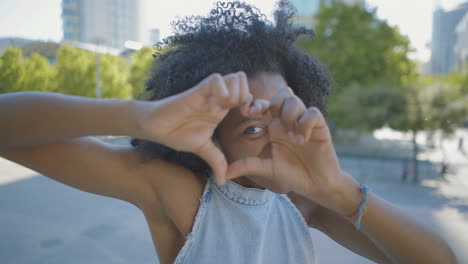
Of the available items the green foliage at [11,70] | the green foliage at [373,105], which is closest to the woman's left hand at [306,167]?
the green foliage at [11,70]

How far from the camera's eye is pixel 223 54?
3.68 feet

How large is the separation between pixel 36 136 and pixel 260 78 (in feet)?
2.14

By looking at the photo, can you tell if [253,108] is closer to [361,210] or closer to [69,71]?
[361,210]

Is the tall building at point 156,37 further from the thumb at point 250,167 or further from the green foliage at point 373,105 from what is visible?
the green foliage at point 373,105

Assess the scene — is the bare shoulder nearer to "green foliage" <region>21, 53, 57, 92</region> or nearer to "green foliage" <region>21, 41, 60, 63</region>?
"green foliage" <region>21, 53, 57, 92</region>

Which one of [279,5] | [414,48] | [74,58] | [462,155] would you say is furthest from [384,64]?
[279,5]

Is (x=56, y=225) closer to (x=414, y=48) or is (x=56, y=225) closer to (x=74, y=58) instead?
(x=74, y=58)

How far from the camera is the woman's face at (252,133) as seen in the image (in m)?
0.98

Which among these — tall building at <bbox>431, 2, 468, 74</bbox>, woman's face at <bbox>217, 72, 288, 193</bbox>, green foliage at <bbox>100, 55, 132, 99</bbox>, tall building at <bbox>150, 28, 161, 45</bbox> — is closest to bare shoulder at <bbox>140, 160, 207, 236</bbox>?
woman's face at <bbox>217, 72, 288, 193</bbox>

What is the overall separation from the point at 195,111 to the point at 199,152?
12cm

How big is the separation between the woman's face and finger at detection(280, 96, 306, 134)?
0.12m

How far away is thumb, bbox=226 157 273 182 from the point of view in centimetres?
87

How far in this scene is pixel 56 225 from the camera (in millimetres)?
5020

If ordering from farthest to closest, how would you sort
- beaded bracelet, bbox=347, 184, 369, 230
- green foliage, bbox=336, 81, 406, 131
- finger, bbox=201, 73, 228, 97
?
green foliage, bbox=336, 81, 406, 131
beaded bracelet, bbox=347, 184, 369, 230
finger, bbox=201, 73, 228, 97
